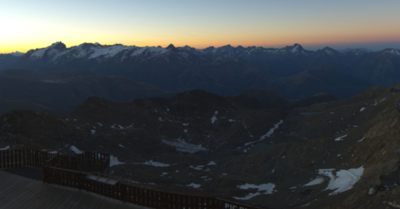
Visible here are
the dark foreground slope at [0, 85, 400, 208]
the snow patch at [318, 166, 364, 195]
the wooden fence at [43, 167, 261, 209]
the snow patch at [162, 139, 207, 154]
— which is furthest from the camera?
the snow patch at [162, 139, 207, 154]

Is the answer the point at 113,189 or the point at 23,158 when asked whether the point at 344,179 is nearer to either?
the point at 113,189

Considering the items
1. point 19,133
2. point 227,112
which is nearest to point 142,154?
point 19,133

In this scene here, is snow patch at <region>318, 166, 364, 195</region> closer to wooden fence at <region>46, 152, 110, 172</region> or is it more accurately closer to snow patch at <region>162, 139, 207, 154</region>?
wooden fence at <region>46, 152, 110, 172</region>

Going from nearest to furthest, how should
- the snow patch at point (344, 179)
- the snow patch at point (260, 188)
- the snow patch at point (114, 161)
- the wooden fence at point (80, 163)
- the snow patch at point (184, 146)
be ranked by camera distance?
the wooden fence at point (80, 163)
the snow patch at point (344, 179)
the snow patch at point (260, 188)
the snow patch at point (114, 161)
the snow patch at point (184, 146)

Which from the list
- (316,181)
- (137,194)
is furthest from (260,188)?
(137,194)

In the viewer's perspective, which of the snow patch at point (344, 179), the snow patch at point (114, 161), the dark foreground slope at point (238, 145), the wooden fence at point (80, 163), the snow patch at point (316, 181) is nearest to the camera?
the wooden fence at point (80, 163)

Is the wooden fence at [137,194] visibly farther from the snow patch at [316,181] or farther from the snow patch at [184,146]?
the snow patch at [184,146]

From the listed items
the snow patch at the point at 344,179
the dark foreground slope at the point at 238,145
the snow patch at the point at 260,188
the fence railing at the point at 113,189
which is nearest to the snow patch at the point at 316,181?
the dark foreground slope at the point at 238,145

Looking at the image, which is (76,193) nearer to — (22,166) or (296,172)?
(22,166)

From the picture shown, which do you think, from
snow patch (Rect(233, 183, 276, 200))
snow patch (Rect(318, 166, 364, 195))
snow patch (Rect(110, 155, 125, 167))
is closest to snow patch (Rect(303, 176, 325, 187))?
snow patch (Rect(318, 166, 364, 195))
